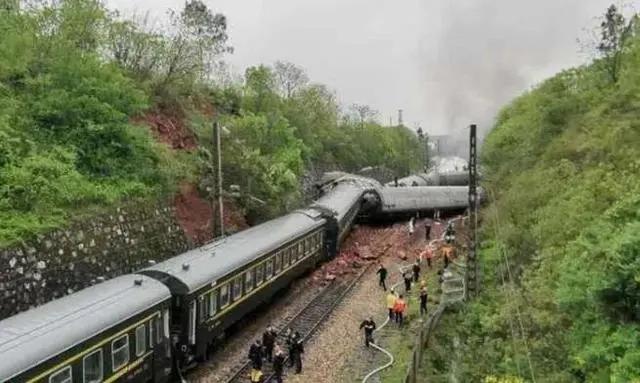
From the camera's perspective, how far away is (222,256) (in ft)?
67.8

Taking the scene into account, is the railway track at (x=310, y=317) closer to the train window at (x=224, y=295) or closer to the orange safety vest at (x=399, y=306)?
the train window at (x=224, y=295)

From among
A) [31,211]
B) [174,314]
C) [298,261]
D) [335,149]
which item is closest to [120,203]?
[31,211]

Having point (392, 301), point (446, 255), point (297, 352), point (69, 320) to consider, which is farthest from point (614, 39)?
point (69, 320)

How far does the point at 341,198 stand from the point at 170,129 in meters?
10.6

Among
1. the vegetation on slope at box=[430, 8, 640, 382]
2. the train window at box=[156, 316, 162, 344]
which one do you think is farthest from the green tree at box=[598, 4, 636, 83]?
the train window at box=[156, 316, 162, 344]

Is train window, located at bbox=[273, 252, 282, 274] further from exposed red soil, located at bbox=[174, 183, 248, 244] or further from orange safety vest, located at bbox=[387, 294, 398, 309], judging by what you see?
exposed red soil, located at bbox=[174, 183, 248, 244]

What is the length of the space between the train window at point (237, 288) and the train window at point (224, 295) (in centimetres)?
61

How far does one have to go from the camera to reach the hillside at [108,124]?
21.8 metres

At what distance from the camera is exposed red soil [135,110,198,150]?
3488 centimetres

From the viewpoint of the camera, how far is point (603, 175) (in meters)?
21.3


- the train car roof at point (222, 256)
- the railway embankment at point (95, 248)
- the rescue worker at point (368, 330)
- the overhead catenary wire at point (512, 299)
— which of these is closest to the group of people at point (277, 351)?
the train car roof at point (222, 256)

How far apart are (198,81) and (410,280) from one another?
26851 millimetres

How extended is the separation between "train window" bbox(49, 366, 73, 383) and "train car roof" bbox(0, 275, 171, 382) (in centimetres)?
37

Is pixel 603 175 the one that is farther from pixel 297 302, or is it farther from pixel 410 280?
pixel 297 302
